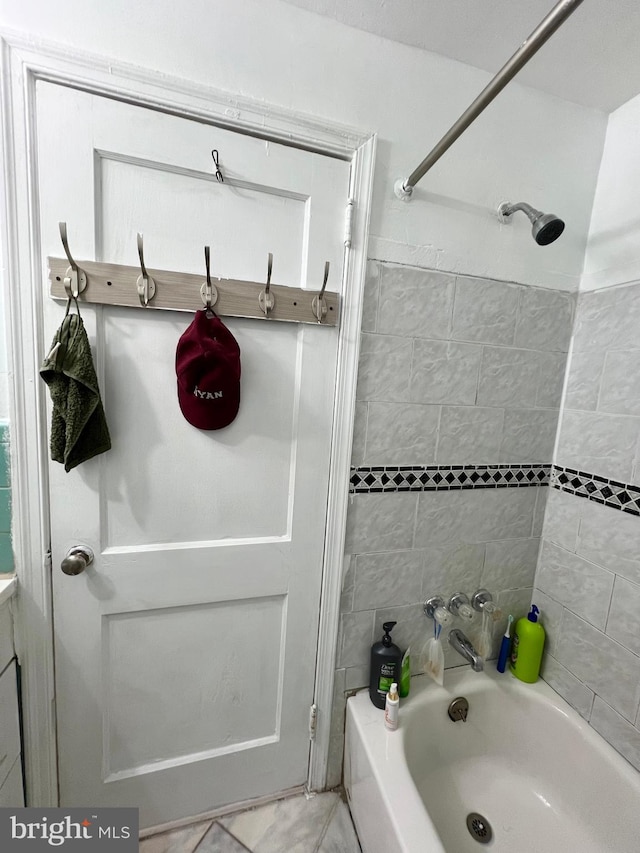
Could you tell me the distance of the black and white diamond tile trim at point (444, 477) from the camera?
1.09 m

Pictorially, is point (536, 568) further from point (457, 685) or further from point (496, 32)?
point (496, 32)

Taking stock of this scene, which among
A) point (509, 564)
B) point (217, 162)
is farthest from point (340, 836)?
point (217, 162)

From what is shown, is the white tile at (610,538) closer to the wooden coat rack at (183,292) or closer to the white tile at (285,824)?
the wooden coat rack at (183,292)

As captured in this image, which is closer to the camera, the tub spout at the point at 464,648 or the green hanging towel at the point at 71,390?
the green hanging towel at the point at 71,390

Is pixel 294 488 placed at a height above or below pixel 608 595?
above

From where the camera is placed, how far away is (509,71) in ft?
2.07

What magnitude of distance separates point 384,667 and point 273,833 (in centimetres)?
60

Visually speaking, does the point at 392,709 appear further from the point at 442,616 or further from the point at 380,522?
the point at 380,522

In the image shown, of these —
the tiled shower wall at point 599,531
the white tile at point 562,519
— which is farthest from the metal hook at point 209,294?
the white tile at point 562,519

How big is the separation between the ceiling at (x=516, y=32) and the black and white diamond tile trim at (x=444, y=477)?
115cm

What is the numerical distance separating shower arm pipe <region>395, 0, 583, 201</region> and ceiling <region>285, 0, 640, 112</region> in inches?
13.3

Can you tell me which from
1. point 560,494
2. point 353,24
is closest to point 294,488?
point 560,494

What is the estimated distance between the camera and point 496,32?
91 cm

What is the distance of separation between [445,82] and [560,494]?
52.1 inches
